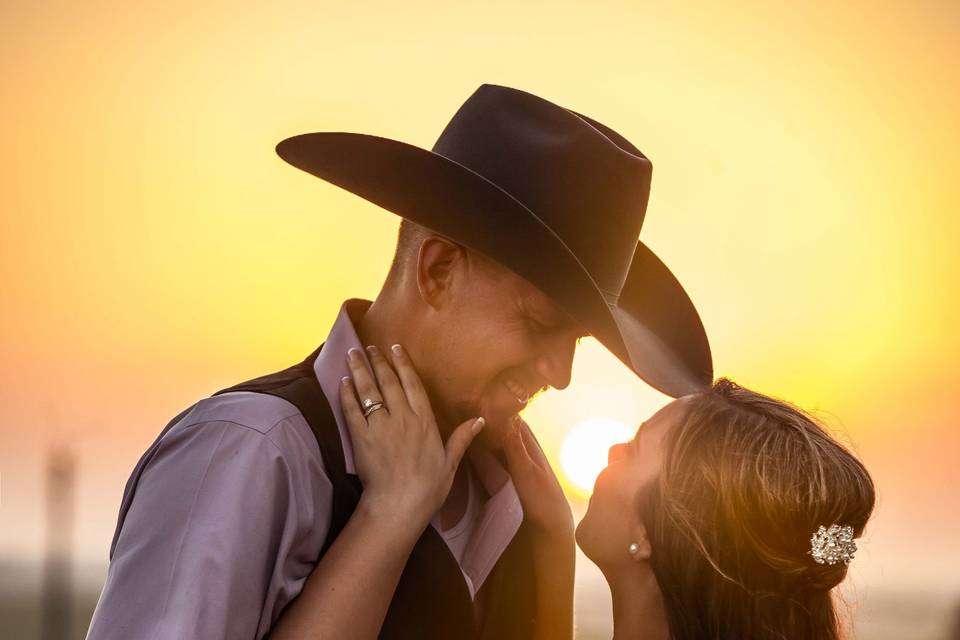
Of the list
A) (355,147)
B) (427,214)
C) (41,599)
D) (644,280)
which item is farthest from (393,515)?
(41,599)

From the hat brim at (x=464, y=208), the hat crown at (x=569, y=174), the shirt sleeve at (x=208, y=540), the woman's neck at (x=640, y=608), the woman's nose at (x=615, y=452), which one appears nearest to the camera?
the shirt sleeve at (x=208, y=540)

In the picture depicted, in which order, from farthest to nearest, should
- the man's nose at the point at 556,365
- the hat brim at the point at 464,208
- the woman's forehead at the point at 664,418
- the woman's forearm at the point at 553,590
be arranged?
the woman's forehead at the point at 664,418, the woman's forearm at the point at 553,590, the man's nose at the point at 556,365, the hat brim at the point at 464,208

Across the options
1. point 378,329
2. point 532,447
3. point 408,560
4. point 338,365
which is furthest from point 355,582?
point 532,447

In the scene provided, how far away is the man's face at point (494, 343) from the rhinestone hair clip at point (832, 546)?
0.98 meters

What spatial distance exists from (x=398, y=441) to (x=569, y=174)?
0.59 meters

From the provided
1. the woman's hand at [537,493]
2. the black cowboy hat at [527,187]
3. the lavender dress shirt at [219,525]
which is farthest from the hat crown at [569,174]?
the woman's hand at [537,493]

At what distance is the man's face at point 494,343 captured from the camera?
7.30 ft

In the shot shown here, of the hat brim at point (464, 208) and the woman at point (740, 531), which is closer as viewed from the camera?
the hat brim at point (464, 208)

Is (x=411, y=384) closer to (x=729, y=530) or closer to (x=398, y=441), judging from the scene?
(x=398, y=441)

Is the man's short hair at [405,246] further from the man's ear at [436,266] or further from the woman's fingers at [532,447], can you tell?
the woman's fingers at [532,447]

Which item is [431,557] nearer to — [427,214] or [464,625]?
[464,625]

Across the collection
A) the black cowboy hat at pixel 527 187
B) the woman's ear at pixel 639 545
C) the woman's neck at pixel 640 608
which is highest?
the black cowboy hat at pixel 527 187

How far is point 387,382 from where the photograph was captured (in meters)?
2.25

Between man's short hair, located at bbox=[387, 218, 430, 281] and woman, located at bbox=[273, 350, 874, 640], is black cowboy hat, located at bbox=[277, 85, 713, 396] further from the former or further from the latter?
woman, located at bbox=[273, 350, 874, 640]
